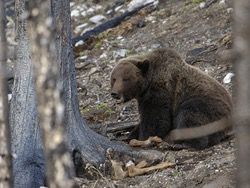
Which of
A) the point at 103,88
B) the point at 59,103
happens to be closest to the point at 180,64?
the point at 103,88

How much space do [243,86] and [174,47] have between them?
9423mm

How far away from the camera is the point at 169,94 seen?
9352 millimetres

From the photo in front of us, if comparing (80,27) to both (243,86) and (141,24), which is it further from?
(243,86)

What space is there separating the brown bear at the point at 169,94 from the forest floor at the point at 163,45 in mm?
345

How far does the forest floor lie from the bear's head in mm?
514

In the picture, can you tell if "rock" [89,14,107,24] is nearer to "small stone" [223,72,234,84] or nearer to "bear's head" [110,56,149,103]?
"small stone" [223,72,234,84]

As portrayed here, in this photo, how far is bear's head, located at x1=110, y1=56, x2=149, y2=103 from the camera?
31.4 feet

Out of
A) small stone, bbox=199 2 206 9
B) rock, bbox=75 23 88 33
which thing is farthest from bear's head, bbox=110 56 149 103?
rock, bbox=75 23 88 33

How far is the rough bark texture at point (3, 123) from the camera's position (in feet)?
15.8

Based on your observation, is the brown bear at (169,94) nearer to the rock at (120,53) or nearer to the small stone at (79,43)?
the rock at (120,53)

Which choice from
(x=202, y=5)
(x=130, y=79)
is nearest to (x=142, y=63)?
(x=130, y=79)

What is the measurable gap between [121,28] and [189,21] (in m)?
1.50

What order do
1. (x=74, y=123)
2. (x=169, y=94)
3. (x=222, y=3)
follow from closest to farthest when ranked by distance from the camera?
(x=74, y=123), (x=169, y=94), (x=222, y=3)

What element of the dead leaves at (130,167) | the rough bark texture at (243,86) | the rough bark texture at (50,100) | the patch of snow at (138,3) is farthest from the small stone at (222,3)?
the rough bark texture at (243,86)
